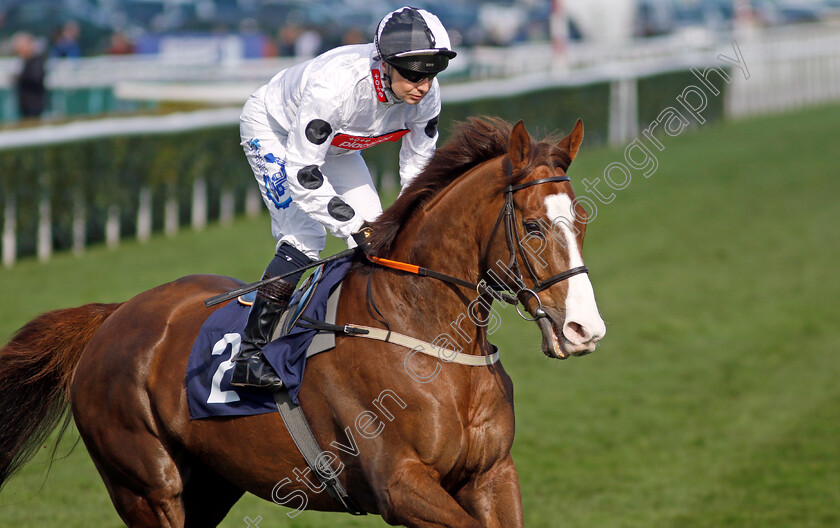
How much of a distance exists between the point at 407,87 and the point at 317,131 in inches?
12.6

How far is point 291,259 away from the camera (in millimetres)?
3406

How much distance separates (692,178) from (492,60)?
6.00m

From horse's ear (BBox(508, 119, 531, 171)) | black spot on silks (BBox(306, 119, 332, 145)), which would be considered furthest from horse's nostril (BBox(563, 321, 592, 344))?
black spot on silks (BBox(306, 119, 332, 145))

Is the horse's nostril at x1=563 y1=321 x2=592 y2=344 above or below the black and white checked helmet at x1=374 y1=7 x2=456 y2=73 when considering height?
below

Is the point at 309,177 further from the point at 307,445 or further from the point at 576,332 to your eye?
the point at 576,332

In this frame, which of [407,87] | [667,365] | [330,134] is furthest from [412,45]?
[667,365]

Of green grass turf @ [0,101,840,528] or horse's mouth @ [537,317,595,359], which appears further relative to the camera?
green grass turf @ [0,101,840,528]

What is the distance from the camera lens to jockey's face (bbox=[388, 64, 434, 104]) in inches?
127

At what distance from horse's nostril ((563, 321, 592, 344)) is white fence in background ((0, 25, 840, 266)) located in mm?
7643

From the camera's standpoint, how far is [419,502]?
2902 millimetres

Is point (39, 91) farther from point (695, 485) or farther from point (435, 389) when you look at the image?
point (435, 389)

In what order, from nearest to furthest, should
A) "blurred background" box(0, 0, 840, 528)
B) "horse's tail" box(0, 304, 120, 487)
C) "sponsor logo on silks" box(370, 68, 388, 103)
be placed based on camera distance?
"sponsor logo on silks" box(370, 68, 388, 103) < "horse's tail" box(0, 304, 120, 487) < "blurred background" box(0, 0, 840, 528)

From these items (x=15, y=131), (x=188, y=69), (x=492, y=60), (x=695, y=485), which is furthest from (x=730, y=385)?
(x=492, y=60)

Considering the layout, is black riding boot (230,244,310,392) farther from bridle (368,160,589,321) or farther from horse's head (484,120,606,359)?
horse's head (484,120,606,359)
